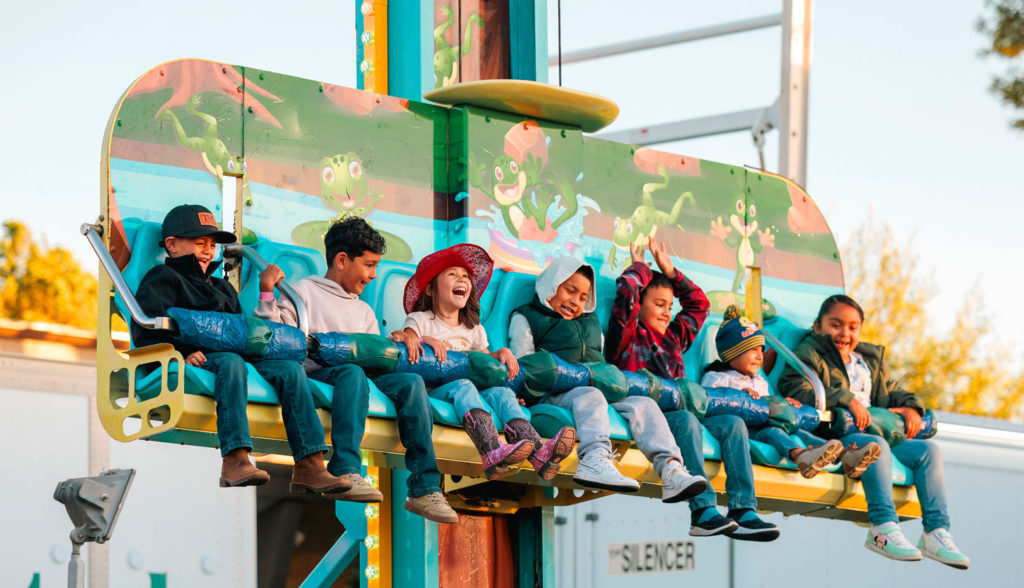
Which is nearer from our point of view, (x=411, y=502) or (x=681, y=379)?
(x=411, y=502)

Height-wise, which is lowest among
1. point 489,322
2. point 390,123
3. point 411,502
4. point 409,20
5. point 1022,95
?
point 411,502

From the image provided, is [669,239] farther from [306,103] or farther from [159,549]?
[159,549]

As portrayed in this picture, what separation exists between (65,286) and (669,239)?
21369 millimetres

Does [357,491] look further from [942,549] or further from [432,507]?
[942,549]

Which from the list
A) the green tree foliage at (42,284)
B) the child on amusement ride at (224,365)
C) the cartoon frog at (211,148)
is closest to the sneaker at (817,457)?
the child on amusement ride at (224,365)

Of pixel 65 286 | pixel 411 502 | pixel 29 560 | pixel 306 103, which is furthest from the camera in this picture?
pixel 65 286

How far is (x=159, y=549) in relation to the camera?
8.49 m

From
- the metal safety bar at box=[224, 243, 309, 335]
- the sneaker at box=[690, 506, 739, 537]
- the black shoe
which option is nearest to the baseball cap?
the metal safety bar at box=[224, 243, 309, 335]

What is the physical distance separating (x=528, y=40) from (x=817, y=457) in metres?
2.70

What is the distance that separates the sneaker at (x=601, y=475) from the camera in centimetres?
607

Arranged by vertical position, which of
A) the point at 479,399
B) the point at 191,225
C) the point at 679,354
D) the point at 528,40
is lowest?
the point at 479,399

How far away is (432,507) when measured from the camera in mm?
5730

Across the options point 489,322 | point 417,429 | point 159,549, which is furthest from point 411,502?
point 159,549

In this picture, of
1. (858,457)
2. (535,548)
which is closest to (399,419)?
(535,548)
